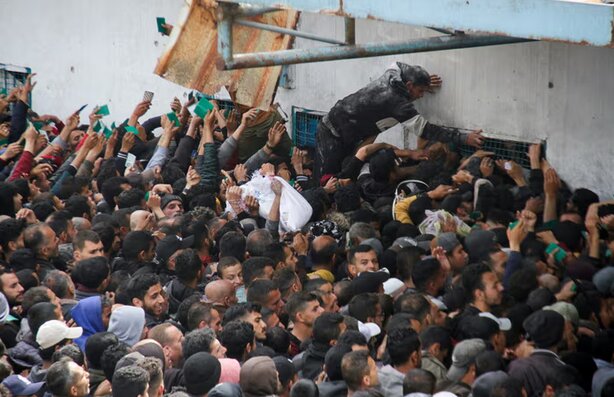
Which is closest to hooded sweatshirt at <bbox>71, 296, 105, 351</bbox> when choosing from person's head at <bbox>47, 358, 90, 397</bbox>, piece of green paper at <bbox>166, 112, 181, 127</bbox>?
person's head at <bbox>47, 358, 90, 397</bbox>

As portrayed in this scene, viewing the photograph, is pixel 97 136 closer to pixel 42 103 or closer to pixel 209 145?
pixel 209 145

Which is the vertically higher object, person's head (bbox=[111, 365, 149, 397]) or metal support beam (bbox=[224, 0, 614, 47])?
metal support beam (bbox=[224, 0, 614, 47])

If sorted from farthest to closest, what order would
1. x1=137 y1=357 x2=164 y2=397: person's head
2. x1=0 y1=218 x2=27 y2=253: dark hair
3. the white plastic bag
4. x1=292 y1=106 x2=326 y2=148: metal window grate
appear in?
x1=292 y1=106 x2=326 y2=148: metal window grate < the white plastic bag < x1=0 y1=218 x2=27 y2=253: dark hair < x1=137 y1=357 x2=164 y2=397: person's head

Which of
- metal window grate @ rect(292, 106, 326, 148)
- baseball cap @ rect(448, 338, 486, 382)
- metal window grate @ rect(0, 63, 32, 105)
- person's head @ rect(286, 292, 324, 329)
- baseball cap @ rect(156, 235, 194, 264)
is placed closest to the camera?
baseball cap @ rect(448, 338, 486, 382)

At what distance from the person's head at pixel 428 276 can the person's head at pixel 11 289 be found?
267 cm

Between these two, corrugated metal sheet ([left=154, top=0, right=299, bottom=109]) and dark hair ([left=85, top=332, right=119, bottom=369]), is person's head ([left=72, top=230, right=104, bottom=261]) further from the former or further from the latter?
dark hair ([left=85, top=332, right=119, bottom=369])

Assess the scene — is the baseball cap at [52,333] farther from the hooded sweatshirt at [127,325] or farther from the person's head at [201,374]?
the person's head at [201,374]

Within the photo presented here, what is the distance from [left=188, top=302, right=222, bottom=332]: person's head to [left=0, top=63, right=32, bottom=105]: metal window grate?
1005cm

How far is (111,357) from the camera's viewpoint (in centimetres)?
657

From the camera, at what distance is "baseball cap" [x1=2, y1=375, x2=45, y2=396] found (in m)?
6.56

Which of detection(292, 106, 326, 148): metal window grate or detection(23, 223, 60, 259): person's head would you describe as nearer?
detection(23, 223, 60, 259): person's head

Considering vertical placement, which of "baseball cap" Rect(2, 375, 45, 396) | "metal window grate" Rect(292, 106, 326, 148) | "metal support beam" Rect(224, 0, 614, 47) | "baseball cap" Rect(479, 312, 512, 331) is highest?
"metal support beam" Rect(224, 0, 614, 47)

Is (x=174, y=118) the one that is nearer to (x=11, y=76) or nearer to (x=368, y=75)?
(x=368, y=75)

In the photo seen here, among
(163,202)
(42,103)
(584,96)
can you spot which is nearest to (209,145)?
(163,202)
